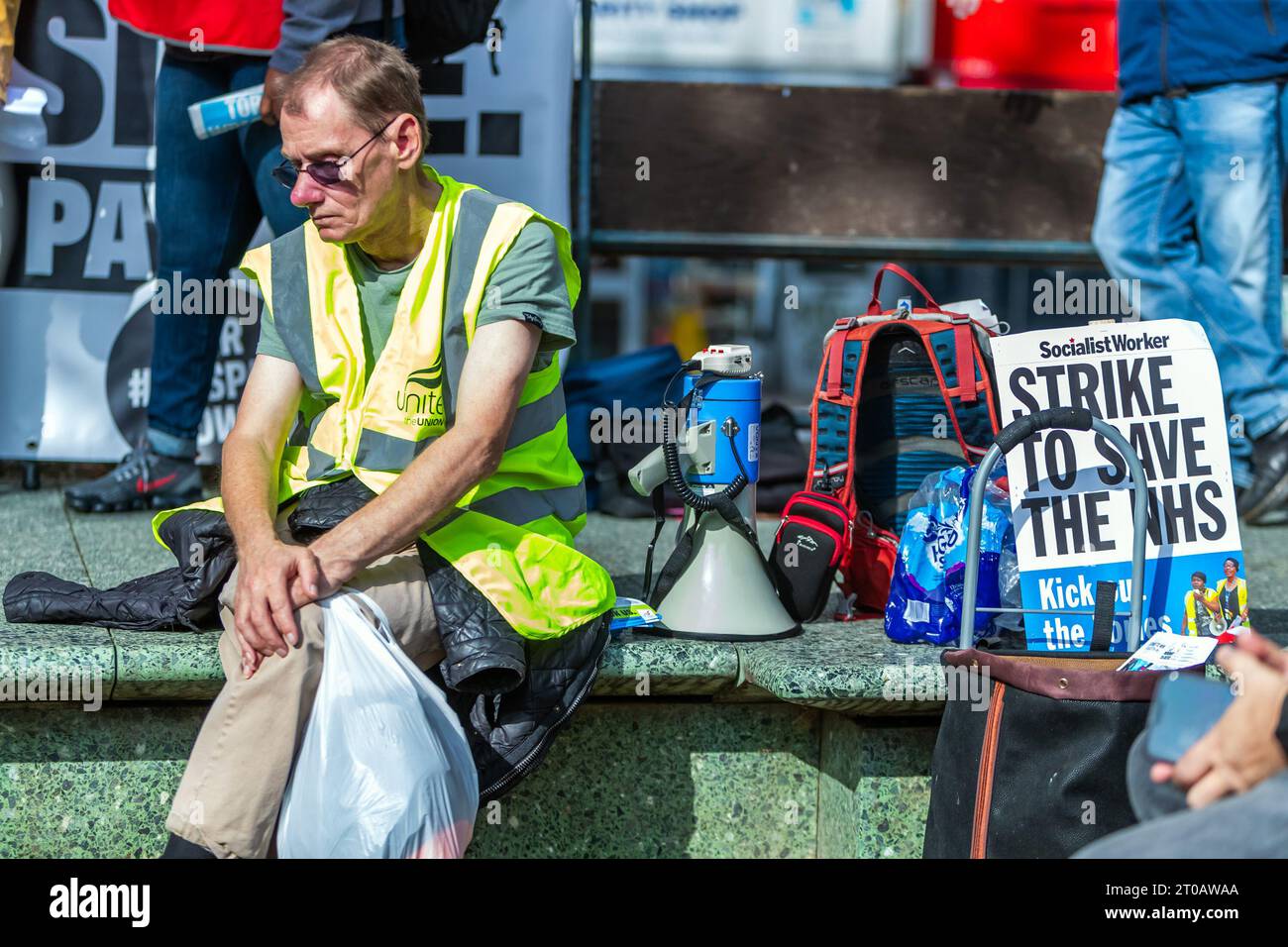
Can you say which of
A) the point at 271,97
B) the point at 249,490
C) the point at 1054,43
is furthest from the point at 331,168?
the point at 1054,43

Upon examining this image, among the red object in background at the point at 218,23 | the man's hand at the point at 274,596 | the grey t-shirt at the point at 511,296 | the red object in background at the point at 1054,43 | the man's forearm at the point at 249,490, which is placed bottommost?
the man's hand at the point at 274,596

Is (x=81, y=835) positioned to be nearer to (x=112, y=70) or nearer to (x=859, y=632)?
(x=859, y=632)

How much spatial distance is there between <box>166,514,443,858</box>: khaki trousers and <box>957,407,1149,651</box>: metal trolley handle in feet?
3.78

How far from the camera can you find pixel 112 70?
448 cm

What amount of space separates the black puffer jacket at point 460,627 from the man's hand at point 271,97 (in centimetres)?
106

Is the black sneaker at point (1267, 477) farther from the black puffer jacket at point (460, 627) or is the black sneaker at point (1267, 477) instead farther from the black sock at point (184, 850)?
the black sock at point (184, 850)

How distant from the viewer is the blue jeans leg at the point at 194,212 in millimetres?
3779

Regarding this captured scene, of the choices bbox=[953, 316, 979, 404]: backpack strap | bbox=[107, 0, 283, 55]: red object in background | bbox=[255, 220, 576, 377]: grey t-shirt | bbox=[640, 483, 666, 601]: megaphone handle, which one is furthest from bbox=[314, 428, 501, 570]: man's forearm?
bbox=[107, 0, 283, 55]: red object in background

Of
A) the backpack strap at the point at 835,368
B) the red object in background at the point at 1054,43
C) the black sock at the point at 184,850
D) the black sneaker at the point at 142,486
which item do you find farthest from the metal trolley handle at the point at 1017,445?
the red object in background at the point at 1054,43

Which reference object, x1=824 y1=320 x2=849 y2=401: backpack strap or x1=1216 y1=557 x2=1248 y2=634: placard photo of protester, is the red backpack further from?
x1=1216 y1=557 x2=1248 y2=634: placard photo of protester

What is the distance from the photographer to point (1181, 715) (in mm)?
1753

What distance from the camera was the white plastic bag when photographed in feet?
7.46

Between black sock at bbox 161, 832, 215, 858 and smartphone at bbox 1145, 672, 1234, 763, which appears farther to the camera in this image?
black sock at bbox 161, 832, 215, 858
